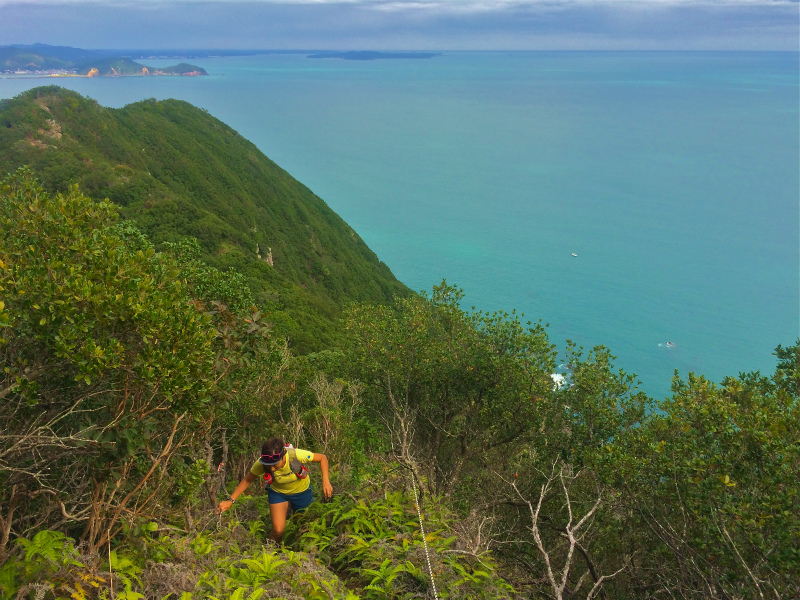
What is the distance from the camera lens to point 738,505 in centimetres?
659

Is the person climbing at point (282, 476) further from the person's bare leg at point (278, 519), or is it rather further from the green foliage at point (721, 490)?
the green foliage at point (721, 490)

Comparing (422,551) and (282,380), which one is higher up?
(422,551)

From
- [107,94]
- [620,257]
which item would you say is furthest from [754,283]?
[107,94]

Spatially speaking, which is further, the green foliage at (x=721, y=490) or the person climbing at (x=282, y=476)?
the green foliage at (x=721, y=490)

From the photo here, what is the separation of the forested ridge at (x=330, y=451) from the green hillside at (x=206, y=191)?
17.2 m

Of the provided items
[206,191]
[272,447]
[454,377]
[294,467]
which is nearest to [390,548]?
[294,467]

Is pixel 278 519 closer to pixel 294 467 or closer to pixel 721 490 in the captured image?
pixel 294 467

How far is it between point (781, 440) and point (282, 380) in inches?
378

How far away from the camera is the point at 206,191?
226 ft

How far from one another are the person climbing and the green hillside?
21.7m

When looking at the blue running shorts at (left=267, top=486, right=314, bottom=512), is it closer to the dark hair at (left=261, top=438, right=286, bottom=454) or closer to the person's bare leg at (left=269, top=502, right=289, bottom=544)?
the person's bare leg at (left=269, top=502, right=289, bottom=544)

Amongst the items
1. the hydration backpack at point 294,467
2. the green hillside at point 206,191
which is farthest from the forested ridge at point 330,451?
the green hillside at point 206,191

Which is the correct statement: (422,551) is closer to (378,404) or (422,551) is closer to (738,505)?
(738,505)

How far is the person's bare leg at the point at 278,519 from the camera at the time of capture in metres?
6.14
